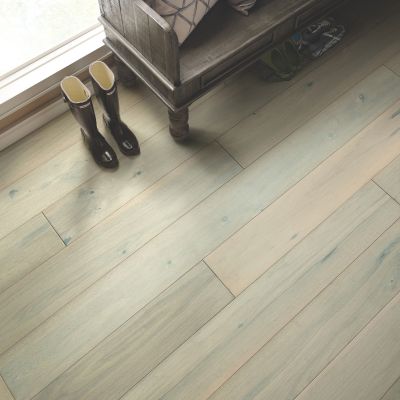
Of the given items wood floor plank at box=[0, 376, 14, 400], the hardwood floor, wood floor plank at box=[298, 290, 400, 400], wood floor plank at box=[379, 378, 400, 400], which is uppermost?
the hardwood floor

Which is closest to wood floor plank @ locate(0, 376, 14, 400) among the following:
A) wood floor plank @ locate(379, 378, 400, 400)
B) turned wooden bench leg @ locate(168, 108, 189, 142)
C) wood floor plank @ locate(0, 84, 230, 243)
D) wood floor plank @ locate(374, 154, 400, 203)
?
wood floor plank @ locate(0, 84, 230, 243)

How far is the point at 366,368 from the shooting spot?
4.59 feet

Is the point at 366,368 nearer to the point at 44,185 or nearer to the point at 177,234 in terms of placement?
the point at 177,234

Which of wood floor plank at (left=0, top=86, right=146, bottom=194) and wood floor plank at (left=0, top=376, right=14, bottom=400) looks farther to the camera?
wood floor plank at (left=0, top=86, right=146, bottom=194)

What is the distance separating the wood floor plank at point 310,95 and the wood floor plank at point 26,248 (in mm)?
715

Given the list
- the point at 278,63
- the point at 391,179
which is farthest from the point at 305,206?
the point at 278,63

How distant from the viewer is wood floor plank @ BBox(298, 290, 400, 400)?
1.37 m

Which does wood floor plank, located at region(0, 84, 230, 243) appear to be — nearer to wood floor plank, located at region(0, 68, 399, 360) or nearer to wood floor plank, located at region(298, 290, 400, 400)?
wood floor plank, located at region(0, 68, 399, 360)


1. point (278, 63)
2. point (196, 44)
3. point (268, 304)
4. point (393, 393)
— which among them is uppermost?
point (196, 44)

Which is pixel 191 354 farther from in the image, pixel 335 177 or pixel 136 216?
pixel 335 177

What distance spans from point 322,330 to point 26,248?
1.01 metres

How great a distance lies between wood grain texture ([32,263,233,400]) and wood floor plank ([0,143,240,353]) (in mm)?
67

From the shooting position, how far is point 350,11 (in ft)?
6.81

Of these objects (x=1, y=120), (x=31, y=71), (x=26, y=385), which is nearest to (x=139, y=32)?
(x=31, y=71)
